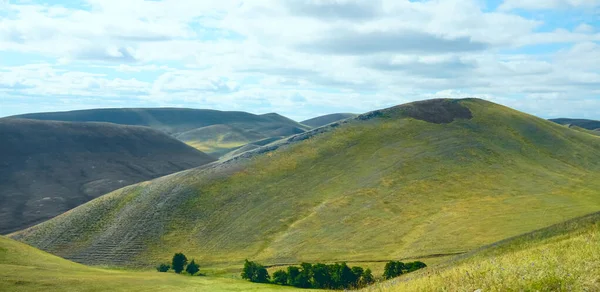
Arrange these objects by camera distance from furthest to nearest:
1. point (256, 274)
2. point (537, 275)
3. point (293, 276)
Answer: point (256, 274)
point (293, 276)
point (537, 275)

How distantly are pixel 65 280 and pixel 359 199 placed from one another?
7564 cm

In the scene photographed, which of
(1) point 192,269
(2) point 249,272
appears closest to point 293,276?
(2) point 249,272

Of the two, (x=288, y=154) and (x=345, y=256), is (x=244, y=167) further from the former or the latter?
(x=345, y=256)

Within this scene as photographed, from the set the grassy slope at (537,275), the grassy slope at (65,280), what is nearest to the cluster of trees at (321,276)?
the grassy slope at (65,280)

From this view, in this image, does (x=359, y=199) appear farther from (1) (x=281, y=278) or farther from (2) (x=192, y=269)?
(1) (x=281, y=278)

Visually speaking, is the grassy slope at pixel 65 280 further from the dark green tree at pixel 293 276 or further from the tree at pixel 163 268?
the tree at pixel 163 268

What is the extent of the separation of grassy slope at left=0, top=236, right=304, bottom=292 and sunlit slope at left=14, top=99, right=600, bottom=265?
37.2 m

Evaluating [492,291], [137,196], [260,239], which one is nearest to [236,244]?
[260,239]

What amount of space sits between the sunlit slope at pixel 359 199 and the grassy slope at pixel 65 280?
37221 mm

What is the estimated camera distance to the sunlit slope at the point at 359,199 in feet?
307

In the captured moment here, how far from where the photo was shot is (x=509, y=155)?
138m

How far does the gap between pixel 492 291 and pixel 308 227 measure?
89.2 meters

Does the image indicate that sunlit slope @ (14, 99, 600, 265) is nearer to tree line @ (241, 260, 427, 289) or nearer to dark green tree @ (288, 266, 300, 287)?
tree line @ (241, 260, 427, 289)

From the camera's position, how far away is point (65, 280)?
45.4m
